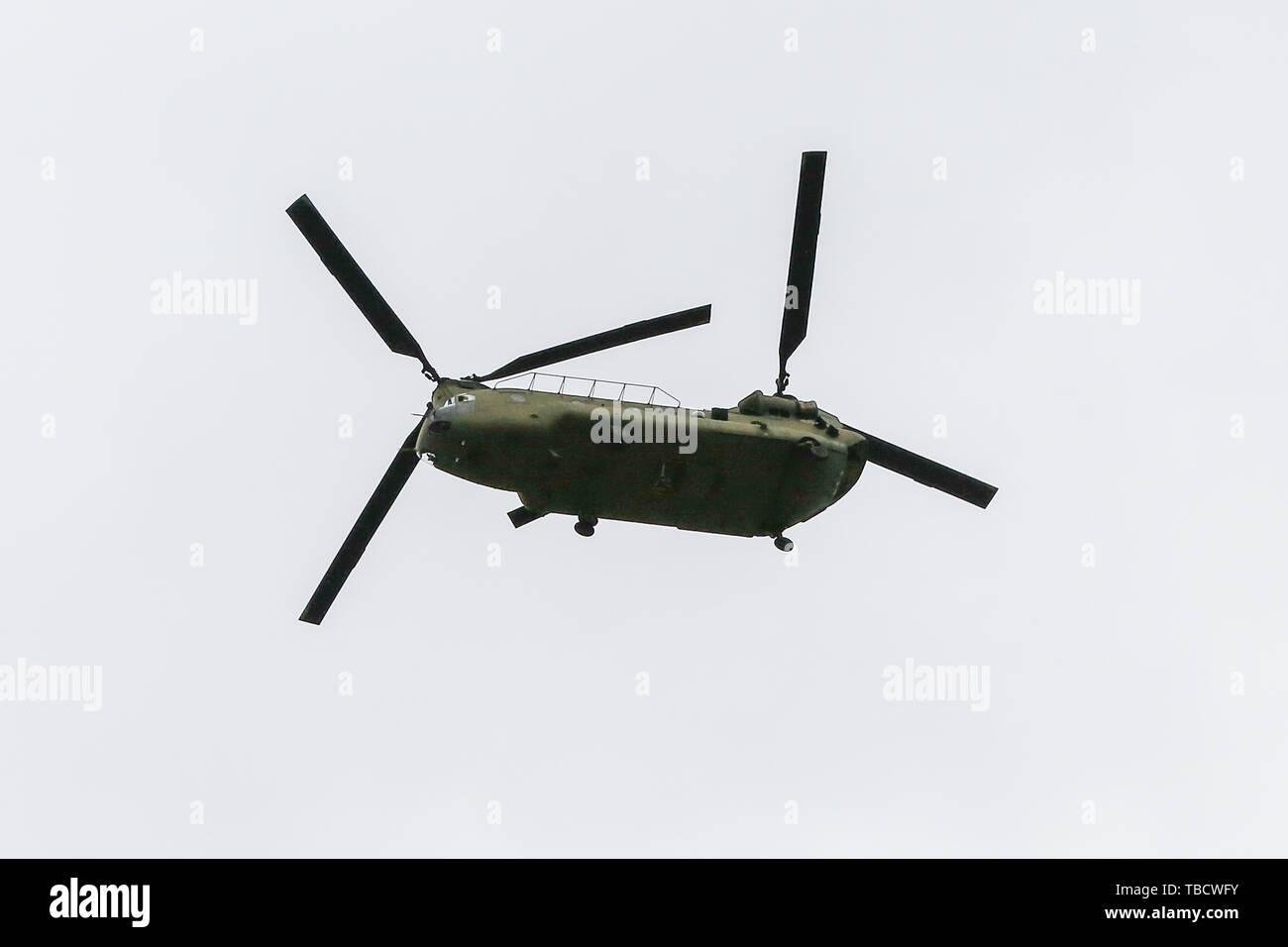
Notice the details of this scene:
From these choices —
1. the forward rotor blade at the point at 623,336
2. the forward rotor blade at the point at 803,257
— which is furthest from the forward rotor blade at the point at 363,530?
the forward rotor blade at the point at 803,257

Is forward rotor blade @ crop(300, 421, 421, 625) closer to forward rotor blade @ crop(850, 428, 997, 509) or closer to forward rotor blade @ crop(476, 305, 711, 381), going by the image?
forward rotor blade @ crop(476, 305, 711, 381)

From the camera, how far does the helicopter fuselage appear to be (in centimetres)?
1538

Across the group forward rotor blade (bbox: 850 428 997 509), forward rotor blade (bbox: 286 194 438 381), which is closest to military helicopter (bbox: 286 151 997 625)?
forward rotor blade (bbox: 286 194 438 381)

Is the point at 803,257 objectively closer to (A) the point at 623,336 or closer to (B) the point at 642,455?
(A) the point at 623,336

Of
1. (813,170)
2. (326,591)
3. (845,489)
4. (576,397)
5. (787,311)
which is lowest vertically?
(326,591)

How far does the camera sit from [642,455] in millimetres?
15531

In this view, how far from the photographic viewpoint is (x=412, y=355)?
16.1 m

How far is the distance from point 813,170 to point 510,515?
5.60 m

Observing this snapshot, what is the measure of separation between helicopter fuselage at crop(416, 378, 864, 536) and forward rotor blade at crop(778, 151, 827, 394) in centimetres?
79

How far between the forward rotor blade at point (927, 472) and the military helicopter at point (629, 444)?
756mm

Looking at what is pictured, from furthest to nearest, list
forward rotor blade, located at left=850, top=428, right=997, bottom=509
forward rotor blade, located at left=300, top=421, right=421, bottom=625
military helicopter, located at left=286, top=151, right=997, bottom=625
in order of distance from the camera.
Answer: forward rotor blade, located at left=850, top=428, right=997, bottom=509 → forward rotor blade, located at left=300, top=421, right=421, bottom=625 → military helicopter, located at left=286, top=151, right=997, bottom=625

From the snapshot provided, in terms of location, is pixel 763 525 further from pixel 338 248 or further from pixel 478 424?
pixel 338 248

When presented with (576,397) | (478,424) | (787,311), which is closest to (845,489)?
(787,311)

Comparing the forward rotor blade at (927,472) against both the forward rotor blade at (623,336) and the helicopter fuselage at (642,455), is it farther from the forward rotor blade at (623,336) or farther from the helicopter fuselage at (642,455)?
the forward rotor blade at (623,336)
